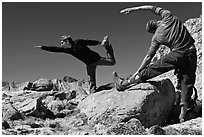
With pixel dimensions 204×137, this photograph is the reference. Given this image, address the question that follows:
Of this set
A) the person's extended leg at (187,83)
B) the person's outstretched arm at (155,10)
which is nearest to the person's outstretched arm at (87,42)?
the person's outstretched arm at (155,10)

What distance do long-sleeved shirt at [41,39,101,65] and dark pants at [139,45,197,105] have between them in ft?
6.46

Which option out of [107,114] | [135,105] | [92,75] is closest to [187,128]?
[135,105]

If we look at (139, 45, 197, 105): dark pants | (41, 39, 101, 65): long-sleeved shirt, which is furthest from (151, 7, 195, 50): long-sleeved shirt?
(41, 39, 101, 65): long-sleeved shirt

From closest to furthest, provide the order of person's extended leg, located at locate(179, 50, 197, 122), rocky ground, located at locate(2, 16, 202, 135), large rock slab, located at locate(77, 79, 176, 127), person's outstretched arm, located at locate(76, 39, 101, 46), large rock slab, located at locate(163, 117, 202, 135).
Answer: large rock slab, located at locate(163, 117, 202, 135) < rocky ground, located at locate(2, 16, 202, 135) < large rock slab, located at locate(77, 79, 176, 127) < person's extended leg, located at locate(179, 50, 197, 122) < person's outstretched arm, located at locate(76, 39, 101, 46)

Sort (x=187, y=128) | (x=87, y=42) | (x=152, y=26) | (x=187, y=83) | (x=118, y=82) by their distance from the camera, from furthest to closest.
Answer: (x=87, y=42), (x=118, y=82), (x=152, y=26), (x=187, y=83), (x=187, y=128)

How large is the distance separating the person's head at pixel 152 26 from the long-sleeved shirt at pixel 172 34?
0.22 meters

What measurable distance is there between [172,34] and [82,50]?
280cm

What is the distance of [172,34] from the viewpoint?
8.32m

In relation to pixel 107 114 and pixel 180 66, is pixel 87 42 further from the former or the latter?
pixel 180 66

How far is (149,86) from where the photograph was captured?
870 centimetres

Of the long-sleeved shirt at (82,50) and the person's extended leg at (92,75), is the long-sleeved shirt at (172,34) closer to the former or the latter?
the long-sleeved shirt at (82,50)

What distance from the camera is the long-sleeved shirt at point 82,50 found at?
9617mm

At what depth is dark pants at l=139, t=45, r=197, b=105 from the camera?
8.30m

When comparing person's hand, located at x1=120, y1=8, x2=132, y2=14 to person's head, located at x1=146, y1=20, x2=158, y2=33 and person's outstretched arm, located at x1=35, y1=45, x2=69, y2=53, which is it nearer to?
person's head, located at x1=146, y1=20, x2=158, y2=33
